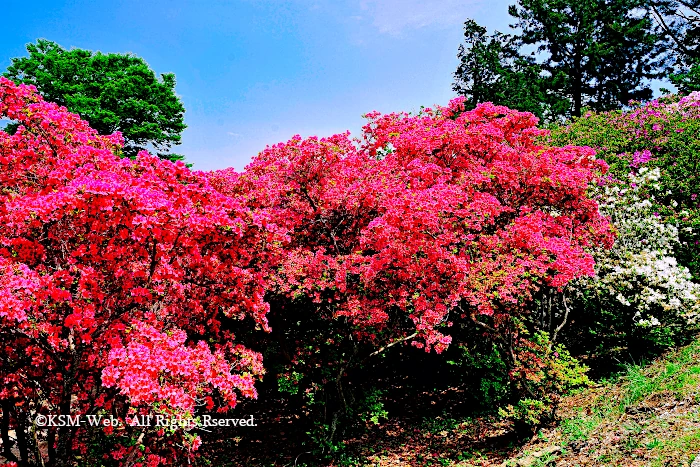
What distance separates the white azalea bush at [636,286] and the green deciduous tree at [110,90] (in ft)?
75.8

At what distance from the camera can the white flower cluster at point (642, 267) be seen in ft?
27.3

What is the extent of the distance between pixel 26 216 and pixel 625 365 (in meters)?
9.33

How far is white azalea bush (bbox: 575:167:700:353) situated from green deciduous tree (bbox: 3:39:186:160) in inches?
909

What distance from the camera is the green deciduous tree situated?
2331 centimetres

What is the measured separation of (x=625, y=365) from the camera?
8375 mm

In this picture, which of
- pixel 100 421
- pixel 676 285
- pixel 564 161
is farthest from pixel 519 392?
pixel 100 421

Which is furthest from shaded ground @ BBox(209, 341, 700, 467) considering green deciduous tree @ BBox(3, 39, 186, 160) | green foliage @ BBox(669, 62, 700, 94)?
green foliage @ BBox(669, 62, 700, 94)

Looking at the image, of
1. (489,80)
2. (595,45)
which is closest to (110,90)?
(489,80)

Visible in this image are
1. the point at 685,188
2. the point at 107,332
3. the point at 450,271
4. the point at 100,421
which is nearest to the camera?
the point at 107,332

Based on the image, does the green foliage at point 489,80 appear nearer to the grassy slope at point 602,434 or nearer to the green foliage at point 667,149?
the green foliage at point 667,149

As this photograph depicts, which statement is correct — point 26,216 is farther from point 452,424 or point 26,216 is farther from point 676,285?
point 676,285

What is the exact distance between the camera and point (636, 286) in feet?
28.1

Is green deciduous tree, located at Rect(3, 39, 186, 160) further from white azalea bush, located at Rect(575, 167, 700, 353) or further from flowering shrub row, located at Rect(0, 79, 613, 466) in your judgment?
white azalea bush, located at Rect(575, 167, 700, 353)

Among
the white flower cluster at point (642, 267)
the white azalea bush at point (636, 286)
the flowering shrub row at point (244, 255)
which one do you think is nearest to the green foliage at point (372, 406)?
the flowering shrub row at point (244, 255)
